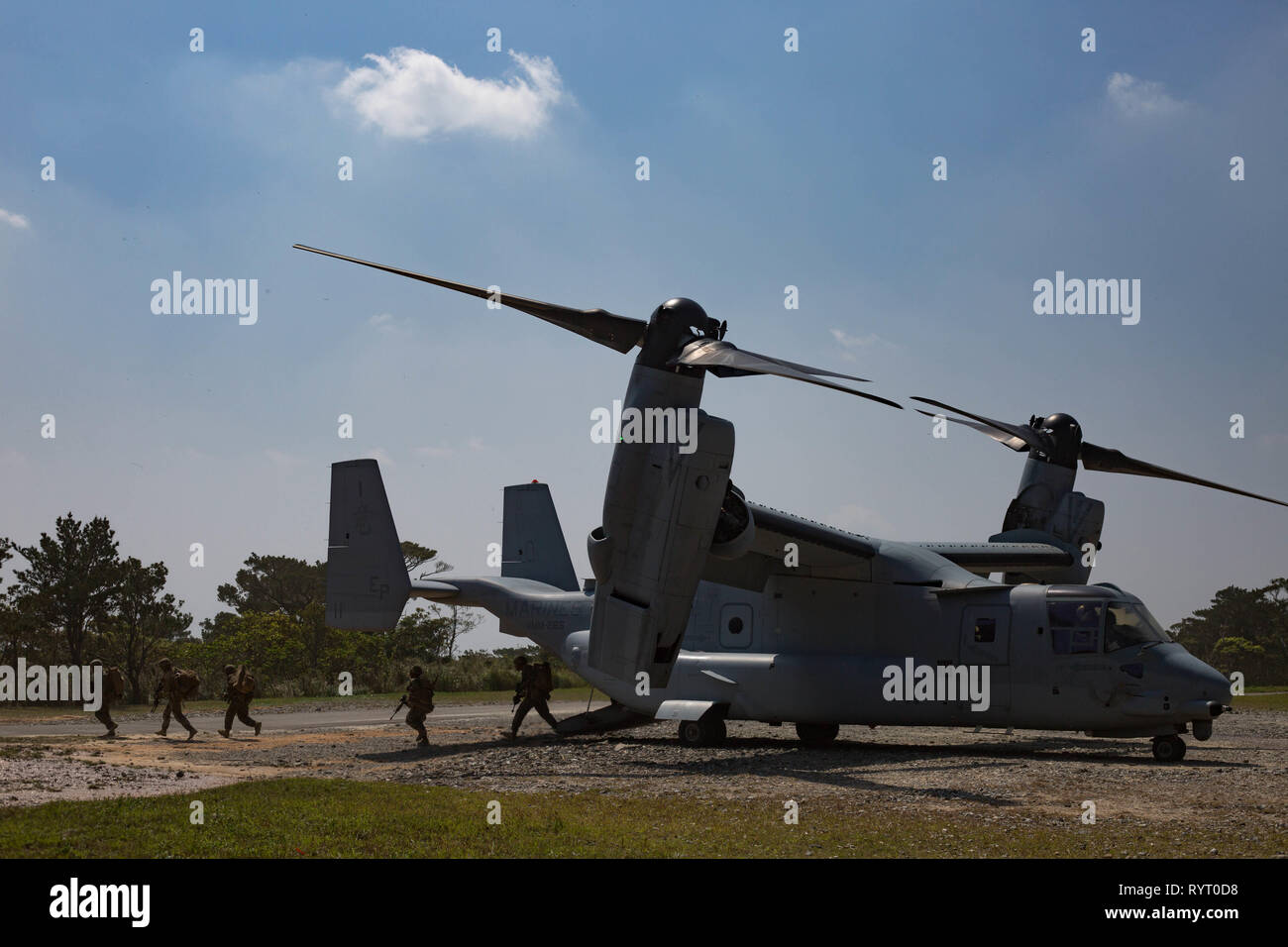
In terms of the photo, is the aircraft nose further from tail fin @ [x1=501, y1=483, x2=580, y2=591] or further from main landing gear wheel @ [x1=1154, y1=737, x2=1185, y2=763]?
tail fin @ [x1=501, y1=483, x2=580, y2=591]

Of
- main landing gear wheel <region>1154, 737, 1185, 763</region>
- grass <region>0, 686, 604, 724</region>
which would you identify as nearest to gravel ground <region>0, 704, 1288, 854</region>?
main landing gear wheel <region>1154, 737, 1185, 763</region>

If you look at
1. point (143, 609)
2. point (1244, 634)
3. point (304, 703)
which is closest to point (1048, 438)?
point (304, 703)

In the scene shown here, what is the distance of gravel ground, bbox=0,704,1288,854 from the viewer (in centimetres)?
1052

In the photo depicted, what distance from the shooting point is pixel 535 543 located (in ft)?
73.1

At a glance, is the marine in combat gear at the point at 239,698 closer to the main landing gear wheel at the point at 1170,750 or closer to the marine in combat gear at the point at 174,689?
the marine in combat gear at the point at 174,689

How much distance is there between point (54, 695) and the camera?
23188mm

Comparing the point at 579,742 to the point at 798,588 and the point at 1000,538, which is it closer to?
the point at 798,588

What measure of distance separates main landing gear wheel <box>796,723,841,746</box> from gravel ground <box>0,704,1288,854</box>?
24 centimetres

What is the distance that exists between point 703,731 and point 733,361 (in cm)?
770

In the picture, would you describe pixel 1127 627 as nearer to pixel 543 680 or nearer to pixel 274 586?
pixel 543 680

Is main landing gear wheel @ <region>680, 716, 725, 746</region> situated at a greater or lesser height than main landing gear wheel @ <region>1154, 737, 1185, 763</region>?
lesser

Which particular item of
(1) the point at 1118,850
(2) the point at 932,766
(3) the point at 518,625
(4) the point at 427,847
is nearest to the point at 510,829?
(4) the point at 427,847

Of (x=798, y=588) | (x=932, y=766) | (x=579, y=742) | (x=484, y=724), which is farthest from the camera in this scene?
(x=484, y=724)
